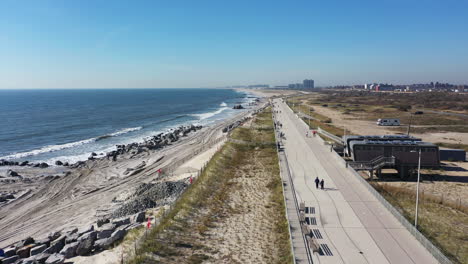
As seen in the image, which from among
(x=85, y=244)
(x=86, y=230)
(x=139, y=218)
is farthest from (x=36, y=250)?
(x=139, y=218)

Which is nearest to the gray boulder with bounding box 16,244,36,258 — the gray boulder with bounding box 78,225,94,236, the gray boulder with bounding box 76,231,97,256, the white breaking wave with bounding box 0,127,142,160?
the gray boulder with bounding box 78,225,94,236

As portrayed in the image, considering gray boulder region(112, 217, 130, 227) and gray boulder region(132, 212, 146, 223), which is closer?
gray boulder region(112, 217, 130, 227)

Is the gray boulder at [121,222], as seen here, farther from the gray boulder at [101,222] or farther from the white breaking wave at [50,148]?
the white breaking wave at [50,148]

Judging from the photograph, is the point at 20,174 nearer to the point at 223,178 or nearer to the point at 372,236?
the point at 223,178

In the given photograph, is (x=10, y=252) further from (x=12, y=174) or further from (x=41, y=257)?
(x=12, y=174)

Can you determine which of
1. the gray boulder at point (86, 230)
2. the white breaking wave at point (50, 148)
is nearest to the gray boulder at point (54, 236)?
the gray boulder at point (86, 230)

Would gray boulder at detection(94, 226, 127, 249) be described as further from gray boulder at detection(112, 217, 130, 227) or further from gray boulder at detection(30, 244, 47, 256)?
gray boulder at detection(30, 244, 47, 256)
